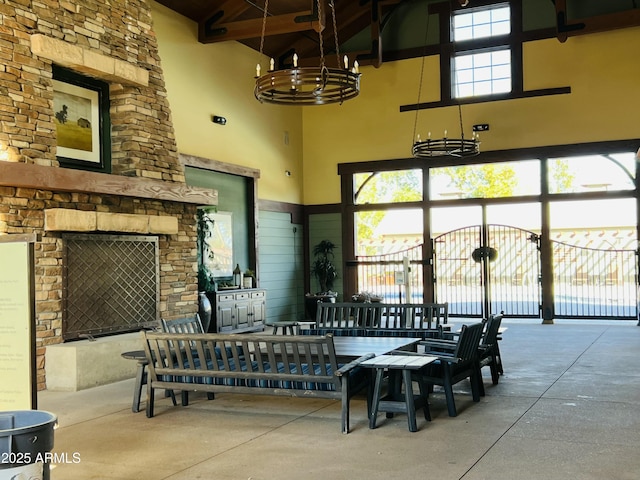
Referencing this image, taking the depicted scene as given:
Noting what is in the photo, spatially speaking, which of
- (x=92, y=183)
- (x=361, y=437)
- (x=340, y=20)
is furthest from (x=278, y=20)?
(x=361, y=437)

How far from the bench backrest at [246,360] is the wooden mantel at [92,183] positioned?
7.52 ft

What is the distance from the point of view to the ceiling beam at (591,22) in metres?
12.1

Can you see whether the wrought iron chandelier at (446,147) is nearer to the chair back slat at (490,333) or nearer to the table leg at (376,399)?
the chair back slat at (490,333)

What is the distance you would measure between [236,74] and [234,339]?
821 cm

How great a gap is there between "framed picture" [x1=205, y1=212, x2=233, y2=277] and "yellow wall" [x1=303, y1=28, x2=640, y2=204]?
3.32 m

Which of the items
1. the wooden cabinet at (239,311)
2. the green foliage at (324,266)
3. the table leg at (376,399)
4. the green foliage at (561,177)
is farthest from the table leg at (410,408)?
the green foliage at (324,266)

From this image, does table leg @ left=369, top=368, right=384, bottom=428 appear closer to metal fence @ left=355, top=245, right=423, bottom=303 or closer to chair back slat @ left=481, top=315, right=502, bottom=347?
chair back slat @ left=481, top=315, right=502, bottom=347

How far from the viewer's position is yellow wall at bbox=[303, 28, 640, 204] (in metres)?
12.7

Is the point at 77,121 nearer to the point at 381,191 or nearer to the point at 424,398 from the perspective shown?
the point at 424,398

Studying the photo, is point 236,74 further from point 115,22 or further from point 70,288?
point 70,288

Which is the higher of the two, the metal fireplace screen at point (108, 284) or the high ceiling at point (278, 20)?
the high ceiling at point (278, 20)

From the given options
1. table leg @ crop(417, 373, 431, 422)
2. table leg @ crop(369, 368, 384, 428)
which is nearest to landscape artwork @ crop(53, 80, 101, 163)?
table leg @ crop(369, 368, 384, 428)

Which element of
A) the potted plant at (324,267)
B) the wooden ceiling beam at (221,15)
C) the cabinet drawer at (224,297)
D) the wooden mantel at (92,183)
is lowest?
the cabinet drawer at (224,297)

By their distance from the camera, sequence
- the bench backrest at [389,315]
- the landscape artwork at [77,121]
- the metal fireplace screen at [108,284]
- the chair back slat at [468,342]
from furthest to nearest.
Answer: the bench backrest at [389,315]
the landscape artwork at [77,121]
the metal fireplace screen at [108,284]
the chair back slat at [468,342]
